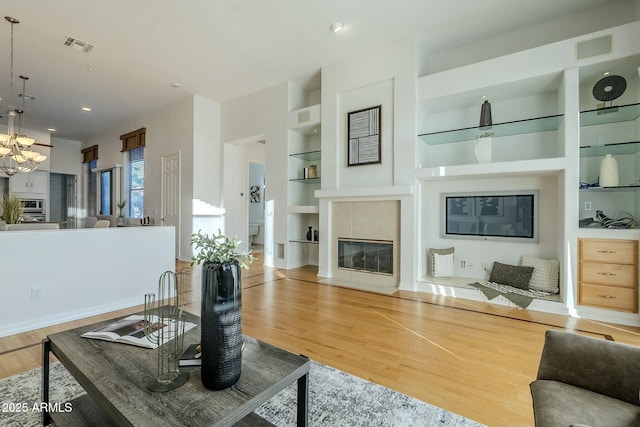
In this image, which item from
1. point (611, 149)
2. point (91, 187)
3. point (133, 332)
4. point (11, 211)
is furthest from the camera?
point (91, 187)

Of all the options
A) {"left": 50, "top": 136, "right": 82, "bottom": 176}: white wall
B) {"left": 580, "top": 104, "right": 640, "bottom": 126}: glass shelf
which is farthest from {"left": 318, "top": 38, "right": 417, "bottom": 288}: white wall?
{"left": 50, "top": 136, "right": 82, "bottom": 176}: white wall

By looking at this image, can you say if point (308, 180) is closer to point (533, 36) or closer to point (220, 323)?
point (533, 36)

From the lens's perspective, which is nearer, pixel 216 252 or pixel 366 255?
pixel 216 252

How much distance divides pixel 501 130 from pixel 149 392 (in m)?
4.45

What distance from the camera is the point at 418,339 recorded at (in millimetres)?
2555

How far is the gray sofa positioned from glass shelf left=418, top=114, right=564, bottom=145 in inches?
125

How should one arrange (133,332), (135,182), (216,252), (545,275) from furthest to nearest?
1. (135,182)
2. (545,275)
3. (133,332)
4. (216,252)

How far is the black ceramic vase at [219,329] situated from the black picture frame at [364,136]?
12.1 ft

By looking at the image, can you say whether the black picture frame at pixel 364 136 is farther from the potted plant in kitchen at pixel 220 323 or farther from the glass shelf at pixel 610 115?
the potted plant in kitchen at pixel 220 323

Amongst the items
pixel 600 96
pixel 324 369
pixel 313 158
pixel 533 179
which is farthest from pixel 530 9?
pixel 324 369

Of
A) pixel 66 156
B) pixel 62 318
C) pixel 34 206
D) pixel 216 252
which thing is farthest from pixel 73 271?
pixel 66 156

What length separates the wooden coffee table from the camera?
0.97m

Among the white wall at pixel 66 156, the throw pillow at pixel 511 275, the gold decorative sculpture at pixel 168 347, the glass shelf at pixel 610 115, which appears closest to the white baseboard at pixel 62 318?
the gold decorative sculpture at pixel 168 347

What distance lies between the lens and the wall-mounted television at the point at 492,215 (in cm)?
380
